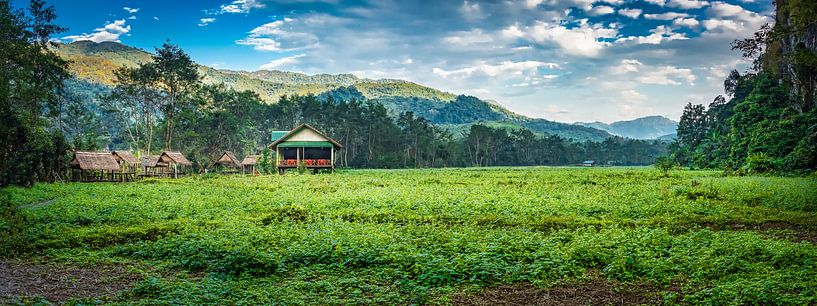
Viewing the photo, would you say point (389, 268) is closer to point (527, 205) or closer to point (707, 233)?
point (707, 233)

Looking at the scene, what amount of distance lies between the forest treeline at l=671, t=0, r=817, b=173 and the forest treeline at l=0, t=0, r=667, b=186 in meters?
35.6

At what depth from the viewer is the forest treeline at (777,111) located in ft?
61.5

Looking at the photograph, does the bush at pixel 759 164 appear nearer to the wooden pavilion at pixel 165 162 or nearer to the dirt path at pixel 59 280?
the dirt path at pixel 59 280

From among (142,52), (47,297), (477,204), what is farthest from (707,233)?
(142,52)

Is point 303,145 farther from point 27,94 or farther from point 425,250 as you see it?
point 425,250

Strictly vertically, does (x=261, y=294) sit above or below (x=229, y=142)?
below

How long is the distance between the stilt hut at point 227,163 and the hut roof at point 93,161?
46.3ft

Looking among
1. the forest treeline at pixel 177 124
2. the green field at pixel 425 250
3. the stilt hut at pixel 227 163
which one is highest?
the forest treeline at pixel 177 124

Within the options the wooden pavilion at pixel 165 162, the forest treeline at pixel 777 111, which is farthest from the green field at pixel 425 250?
the wooden pavilion at pixel 165 162

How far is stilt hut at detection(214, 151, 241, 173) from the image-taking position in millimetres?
50188

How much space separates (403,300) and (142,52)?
188117 millimetres

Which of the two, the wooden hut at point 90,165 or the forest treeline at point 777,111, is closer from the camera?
the forest treeline at point 777,111

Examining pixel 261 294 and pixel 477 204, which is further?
pixel 477 204

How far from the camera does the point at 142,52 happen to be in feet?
553
